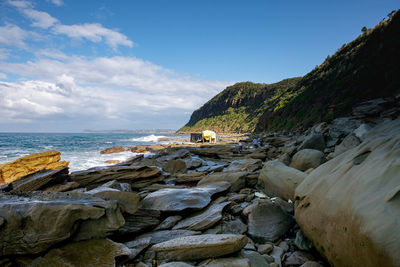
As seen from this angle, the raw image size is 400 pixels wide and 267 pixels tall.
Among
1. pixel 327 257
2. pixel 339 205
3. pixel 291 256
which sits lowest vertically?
pixel 291 256

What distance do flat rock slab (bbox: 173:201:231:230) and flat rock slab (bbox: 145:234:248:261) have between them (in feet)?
2.89

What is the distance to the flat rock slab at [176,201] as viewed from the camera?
4398 mm

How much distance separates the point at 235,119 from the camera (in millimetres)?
122562

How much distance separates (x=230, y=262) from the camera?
2.69m

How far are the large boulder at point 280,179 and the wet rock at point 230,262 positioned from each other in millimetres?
2936

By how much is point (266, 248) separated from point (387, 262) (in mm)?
1740

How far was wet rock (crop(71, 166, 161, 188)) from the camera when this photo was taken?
7.52m

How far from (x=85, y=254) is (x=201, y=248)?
63.5 inches

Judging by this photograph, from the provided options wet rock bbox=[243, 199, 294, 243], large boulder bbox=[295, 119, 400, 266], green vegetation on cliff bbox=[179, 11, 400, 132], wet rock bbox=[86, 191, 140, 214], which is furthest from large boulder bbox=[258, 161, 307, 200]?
green vegetation on cliff bbox=[179, 11, 400, 132]

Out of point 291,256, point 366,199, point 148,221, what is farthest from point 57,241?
point 366,199

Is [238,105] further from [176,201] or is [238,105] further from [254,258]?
[254,258]

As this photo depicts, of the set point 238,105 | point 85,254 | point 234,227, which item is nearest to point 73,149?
point 85,254

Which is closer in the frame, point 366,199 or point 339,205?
point 366,199

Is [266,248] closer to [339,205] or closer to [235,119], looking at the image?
[339,205]
